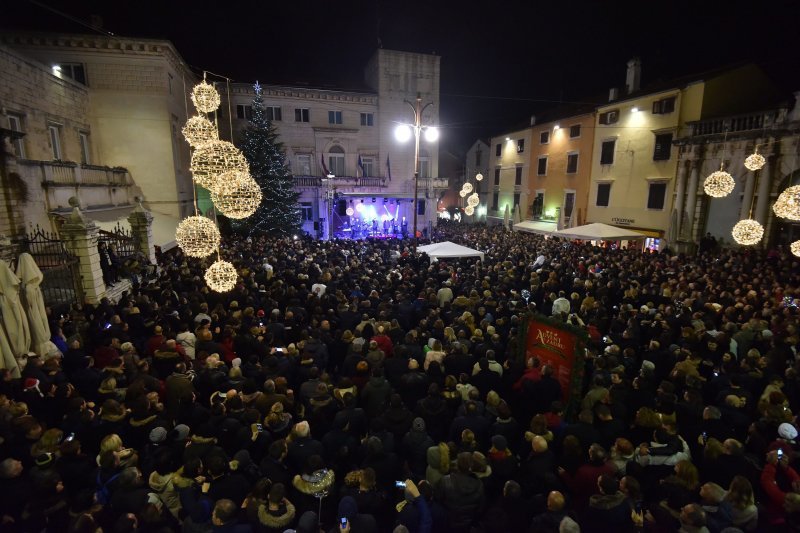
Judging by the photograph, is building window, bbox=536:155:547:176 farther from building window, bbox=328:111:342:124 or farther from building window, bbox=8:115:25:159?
building window, bbox=8:115:25:159

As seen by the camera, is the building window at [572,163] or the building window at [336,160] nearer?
the building window at [572,163]

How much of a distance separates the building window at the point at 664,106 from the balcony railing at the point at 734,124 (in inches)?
68.0

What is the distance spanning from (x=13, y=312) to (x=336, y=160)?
90.1 ft

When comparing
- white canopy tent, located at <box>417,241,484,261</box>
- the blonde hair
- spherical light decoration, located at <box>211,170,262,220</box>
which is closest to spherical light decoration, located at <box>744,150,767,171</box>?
white canopy tent, located at <box>417,241,484,261</box>

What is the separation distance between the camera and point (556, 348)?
655 cm

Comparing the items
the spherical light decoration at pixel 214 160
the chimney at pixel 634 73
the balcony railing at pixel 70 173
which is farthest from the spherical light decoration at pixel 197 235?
the chimney at pixel 634 73

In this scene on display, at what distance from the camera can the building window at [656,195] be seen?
2058 cm

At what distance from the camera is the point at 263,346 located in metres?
7.07

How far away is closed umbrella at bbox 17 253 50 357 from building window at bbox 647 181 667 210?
25009mm

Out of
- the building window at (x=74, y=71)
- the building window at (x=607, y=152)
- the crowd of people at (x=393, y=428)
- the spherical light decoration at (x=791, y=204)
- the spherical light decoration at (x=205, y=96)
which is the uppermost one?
the building window at (x=74, y=71)

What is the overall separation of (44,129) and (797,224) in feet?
99.2

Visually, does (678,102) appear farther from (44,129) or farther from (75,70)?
(75,70)

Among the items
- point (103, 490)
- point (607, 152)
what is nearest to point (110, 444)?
point (103, 490)

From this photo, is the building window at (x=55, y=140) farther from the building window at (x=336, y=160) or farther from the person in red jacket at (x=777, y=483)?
the person in red jacket at (x=777, y=483)
